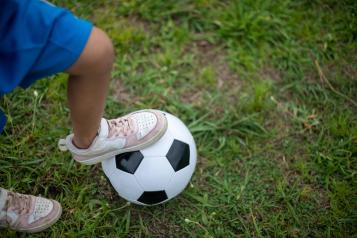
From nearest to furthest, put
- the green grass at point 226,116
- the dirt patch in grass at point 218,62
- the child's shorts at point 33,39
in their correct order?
the child's shorts at point 33,39 < the green grass at point 226,116 < the dirt patch in grass at point 218,62

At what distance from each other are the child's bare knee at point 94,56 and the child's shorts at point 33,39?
1.0 inches

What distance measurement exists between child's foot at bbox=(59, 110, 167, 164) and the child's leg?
104 mm

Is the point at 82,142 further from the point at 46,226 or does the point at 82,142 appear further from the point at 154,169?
the point at 46,226

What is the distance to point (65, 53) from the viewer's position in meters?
1.53

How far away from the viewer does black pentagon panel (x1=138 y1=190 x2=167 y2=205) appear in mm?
2126

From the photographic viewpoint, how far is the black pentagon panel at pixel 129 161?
2.09 metres

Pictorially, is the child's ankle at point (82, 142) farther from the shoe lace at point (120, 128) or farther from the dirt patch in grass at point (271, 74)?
the dirt patch in grass at point (271, 74)

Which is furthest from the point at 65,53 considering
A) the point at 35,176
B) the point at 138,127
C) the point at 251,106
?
the point at 251,106

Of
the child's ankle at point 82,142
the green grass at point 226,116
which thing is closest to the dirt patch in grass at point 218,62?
the green grass at point 226,116

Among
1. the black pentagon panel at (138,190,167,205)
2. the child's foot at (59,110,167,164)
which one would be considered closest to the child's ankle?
the child's foot at (59,110,167,164)

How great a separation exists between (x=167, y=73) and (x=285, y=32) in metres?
1.06

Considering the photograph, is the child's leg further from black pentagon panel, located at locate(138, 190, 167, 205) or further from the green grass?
the green grass

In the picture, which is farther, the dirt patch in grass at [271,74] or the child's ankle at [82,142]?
the dirt patch in grass at [271,74]

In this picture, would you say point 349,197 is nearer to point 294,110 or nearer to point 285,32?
point 294,110
